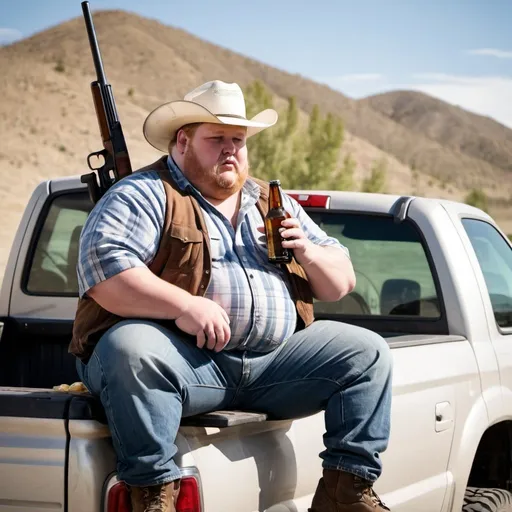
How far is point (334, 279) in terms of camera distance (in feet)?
12.5

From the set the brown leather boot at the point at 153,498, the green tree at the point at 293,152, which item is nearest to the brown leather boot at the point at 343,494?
the brown leather boot at the point at 153,498

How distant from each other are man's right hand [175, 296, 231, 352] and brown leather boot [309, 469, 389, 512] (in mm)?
534

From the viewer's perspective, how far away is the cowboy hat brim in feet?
12.3

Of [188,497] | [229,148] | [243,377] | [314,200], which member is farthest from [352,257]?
[188,497]

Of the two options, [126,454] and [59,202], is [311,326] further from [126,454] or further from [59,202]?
[59,202]

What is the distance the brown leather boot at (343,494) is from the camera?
337 centimetres

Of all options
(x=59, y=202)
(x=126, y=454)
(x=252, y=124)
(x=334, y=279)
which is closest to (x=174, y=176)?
(x=252, y=124)

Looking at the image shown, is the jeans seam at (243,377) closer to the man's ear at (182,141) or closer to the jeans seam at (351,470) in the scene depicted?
the jeans seam at (351,470)

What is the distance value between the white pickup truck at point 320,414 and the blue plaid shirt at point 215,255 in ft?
1.07

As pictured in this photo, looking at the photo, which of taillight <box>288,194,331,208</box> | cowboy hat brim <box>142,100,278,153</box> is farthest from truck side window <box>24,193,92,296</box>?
cowboy hat brim <box>142,100,278,153</box>

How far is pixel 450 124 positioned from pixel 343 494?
575 feet

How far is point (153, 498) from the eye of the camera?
2.95m

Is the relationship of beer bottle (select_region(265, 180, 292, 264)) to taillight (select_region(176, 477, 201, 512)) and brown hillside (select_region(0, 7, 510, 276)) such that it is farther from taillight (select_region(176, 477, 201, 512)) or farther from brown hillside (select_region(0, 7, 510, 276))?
brown hillside (select_region(0, 7, 510, 276))

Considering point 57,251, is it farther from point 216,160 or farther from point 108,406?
point 108,406
